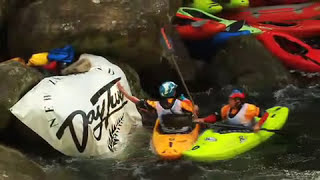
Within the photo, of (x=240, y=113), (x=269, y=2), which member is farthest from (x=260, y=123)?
(x=269, y=2)

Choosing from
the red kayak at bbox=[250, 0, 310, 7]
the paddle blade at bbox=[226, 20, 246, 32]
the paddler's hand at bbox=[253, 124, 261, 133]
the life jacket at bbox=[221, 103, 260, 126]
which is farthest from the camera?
the red kayak at bbox=[250, 0, 310, 7]

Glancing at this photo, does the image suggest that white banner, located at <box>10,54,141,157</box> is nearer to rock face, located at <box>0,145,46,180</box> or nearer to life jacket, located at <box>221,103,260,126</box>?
rock face, located at <box>0,145,46,180</box>

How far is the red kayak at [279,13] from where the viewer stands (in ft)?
35.7

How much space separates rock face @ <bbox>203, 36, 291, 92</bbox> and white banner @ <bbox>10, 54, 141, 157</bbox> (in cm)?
248

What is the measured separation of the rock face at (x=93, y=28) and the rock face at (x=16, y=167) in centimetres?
210

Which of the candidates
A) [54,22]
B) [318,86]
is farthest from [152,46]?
[318,86]

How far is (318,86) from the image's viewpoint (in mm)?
9055

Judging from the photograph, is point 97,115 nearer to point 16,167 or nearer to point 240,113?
point 16,167

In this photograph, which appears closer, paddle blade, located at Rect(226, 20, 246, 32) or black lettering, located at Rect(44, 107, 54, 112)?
black lettering, located at Rect(44, 107, 54, 112)

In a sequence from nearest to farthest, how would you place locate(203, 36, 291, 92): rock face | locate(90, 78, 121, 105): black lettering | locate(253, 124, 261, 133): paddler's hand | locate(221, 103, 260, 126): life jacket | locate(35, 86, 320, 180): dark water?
1. locate(35, 86, 320, 180): dark water
2. locate(90, 78, 121, 105): black lettering
3. locate(253, 124, 261, 133): paddler's hand
4. locate(221, 103, 260, 126): life jacket
5. locate(203, 36, 291, 92): rock face

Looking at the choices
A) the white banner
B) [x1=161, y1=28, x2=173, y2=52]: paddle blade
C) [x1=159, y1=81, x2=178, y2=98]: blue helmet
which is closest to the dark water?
the white banner

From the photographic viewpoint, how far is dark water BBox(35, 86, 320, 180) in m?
6.16

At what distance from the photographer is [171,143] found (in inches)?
258

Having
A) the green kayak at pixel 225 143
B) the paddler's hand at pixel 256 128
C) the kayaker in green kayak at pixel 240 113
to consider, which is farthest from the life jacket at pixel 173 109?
the paddler's hand at pixel 256 128
